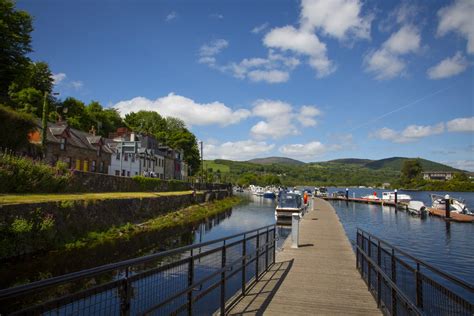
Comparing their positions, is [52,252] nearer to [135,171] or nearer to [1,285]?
[1,285]

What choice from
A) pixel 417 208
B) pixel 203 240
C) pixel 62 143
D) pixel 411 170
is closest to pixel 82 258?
pixel 203 240

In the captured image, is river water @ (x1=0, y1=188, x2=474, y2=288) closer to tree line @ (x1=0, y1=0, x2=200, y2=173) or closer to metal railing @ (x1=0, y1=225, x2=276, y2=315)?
metal railing @ (x1=0, y1=225, x2=276, y2=315)

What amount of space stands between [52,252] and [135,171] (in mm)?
39459

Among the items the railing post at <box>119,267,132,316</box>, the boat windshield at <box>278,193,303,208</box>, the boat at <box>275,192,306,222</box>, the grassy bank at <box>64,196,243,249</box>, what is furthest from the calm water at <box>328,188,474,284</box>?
the railing post at <box>119,267,132,316</box>

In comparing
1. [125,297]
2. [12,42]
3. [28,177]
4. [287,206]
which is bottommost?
[287,206]

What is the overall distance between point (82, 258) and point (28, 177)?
25.5 ft

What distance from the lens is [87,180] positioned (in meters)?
27.5

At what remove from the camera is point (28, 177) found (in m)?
21.0

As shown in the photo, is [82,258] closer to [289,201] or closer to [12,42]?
[289,201]

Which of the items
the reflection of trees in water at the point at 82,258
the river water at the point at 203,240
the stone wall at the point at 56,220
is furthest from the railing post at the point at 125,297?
the stone wall at the point at 56,220

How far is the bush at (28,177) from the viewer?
1930cm

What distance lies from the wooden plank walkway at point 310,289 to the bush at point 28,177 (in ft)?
51.1

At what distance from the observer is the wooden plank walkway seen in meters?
7.06

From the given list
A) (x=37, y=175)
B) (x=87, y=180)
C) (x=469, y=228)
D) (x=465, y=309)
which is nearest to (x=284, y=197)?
(x=469, y=228)
